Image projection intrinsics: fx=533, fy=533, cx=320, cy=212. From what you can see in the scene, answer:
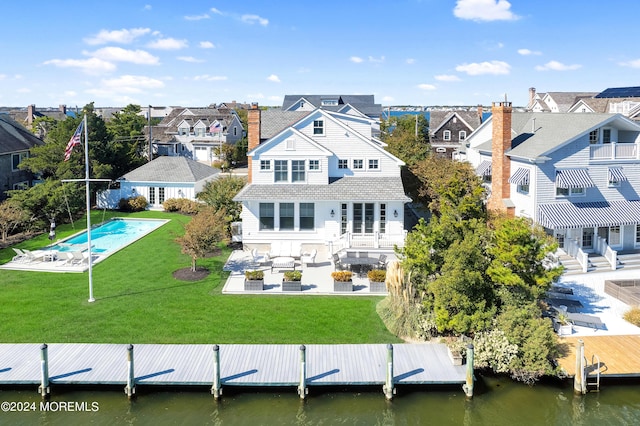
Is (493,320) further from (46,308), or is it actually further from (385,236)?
(46,308)

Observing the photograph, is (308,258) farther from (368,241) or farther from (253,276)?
(253,276)

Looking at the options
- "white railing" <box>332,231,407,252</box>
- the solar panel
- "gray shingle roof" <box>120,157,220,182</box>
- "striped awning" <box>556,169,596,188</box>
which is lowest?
"white railing" <box>332,231,407,252</box>

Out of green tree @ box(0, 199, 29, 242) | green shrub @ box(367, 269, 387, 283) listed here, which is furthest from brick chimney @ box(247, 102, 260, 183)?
green tree @ box(0, 199, 29, 242)

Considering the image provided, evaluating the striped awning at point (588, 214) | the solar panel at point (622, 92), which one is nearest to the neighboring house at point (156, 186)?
the striped awning at point (588, 214)

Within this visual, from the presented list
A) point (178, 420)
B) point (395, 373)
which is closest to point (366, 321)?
point (395, 373)

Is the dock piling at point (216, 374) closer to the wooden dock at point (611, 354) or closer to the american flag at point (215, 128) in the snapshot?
the wooden dock at point (611, 354)

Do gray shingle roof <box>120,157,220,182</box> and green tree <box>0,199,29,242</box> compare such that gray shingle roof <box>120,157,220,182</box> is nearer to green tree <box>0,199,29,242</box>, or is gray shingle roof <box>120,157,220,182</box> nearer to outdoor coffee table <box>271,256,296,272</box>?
green tree <box>0,199,29,242</box>
